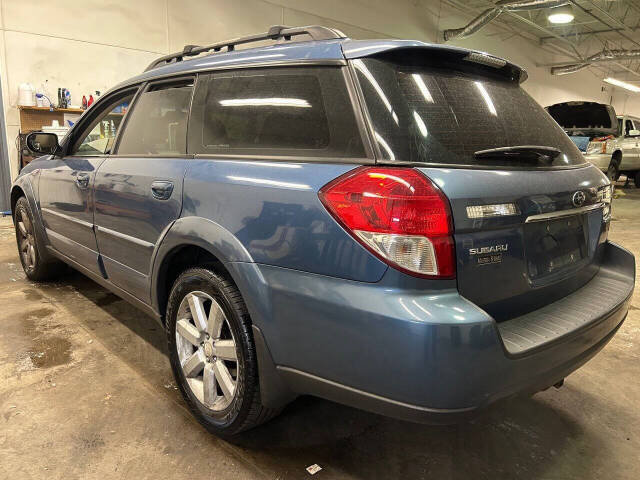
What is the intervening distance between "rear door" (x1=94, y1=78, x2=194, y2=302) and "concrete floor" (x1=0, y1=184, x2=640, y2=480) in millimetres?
496

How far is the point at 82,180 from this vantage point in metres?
2.61

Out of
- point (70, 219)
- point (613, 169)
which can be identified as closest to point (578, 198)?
point (70, 219)

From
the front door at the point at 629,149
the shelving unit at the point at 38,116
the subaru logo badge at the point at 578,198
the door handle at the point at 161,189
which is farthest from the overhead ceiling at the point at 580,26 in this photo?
the door handle at the point at 161,189

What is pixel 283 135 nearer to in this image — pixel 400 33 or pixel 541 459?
pixel 541 459

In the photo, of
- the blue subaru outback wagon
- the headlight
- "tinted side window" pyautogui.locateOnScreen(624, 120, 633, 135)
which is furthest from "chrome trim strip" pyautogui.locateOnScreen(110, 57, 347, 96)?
"tinted side window" pyautogui.locateOnScreen(624, 120, 633, 135)

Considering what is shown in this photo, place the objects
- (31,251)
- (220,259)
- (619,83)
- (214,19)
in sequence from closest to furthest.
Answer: (220,259), (31,251), (214,19), (619,83)

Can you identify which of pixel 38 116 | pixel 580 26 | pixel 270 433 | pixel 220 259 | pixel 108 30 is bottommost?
pixel 270 433

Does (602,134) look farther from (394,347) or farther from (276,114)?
(394,347)

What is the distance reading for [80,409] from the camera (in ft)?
6.70

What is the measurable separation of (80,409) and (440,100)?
6.45 feet

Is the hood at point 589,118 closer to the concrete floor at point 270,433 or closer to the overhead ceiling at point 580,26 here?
the overhead ceiling at point 580,26

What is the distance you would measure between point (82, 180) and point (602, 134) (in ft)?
36.9

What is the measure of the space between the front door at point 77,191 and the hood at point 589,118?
10401mm

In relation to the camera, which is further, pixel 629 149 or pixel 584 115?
pixel 629 149
